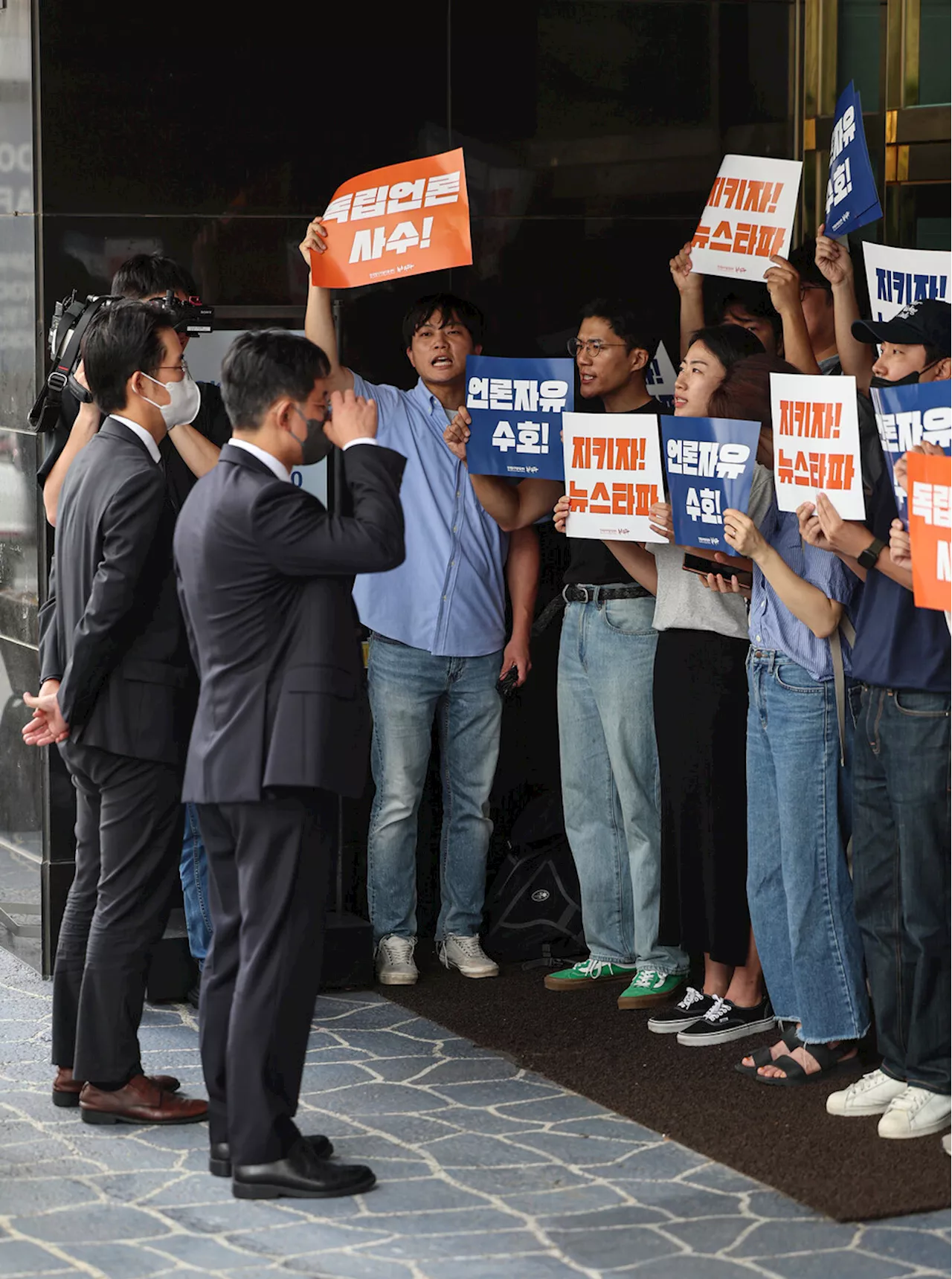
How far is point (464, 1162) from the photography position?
5.06 m

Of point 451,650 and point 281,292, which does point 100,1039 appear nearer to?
point 451,650

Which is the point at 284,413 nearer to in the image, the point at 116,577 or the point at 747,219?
the point at 116,577

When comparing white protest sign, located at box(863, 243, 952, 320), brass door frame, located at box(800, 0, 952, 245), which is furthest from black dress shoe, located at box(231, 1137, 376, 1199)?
brass door frame, located at box(800, 0, 952, 245)

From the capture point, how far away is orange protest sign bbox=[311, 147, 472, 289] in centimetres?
624

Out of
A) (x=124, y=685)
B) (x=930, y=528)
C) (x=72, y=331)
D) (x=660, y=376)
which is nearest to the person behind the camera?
(x=930, y=528)

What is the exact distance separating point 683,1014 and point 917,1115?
118 centimetres

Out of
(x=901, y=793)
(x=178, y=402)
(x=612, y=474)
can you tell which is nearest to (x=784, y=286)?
(x=612, y=474)

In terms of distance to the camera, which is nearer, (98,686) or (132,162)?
(98,686)

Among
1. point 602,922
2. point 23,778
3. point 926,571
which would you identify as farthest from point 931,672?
point 23,778

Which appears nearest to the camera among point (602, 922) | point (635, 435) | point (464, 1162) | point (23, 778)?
point (464, 1162)

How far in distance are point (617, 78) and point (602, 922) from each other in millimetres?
3134

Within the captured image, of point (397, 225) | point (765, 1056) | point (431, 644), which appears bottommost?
point (765, 1056)

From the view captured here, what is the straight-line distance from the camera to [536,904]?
7129 mm

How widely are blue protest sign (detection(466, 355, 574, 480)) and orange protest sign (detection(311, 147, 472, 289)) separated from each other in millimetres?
425
